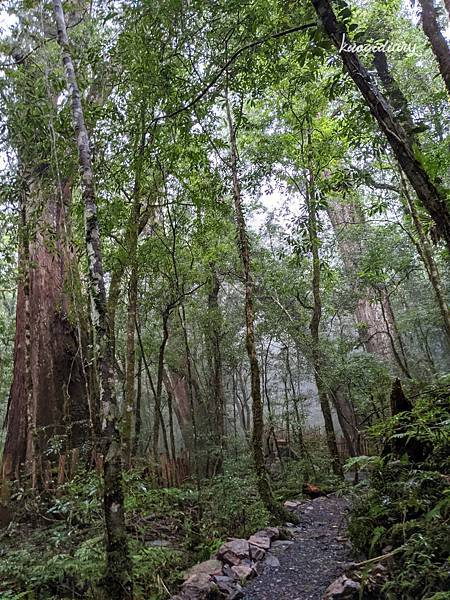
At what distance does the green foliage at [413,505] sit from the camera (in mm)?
2740

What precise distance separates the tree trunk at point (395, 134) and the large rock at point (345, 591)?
2.52 m

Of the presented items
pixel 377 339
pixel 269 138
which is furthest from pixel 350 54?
pixel 377 339

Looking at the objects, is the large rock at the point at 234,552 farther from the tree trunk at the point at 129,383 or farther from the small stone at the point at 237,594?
the tree trunk at the point at 129,383

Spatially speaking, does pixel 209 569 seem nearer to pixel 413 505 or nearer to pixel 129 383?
pixel 413 505

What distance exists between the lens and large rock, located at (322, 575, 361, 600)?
9.88 ft

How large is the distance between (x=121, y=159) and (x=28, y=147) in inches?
53.7

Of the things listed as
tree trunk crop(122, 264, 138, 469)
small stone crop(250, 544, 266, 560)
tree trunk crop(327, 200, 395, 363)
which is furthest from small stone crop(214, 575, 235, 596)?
tree trunk crop(327, 200, 395, 363)

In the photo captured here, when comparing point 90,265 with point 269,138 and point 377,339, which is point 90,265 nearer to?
point 269,138

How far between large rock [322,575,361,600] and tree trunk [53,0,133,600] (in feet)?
5.04

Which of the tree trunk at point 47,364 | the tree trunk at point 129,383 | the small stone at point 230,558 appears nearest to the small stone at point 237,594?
the small stone at point 230,558

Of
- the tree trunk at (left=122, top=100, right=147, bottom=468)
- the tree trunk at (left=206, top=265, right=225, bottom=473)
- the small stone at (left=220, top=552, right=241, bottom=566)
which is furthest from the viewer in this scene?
the tree trunk at (left=206, top=265, right=225, bottom=473)

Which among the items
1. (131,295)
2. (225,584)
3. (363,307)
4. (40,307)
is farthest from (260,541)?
(363,307)

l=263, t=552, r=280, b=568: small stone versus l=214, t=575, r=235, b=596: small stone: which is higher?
l=214, t=575, r=235, b=596: small stone

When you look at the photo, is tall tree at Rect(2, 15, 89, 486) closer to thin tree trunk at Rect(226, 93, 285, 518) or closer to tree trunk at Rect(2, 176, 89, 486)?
tree trunk at Rect(2, 176, 89, 486)
